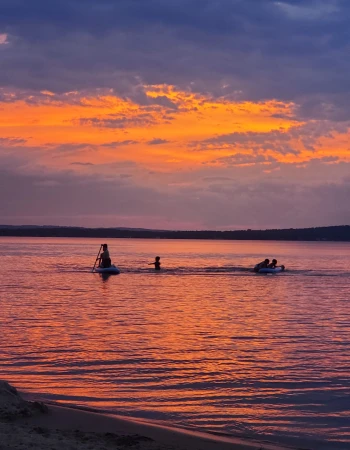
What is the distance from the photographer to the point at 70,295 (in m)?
32.5

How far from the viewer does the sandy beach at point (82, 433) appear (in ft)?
27.7

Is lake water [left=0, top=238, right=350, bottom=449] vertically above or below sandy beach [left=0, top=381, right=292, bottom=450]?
below

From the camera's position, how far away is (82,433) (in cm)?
916

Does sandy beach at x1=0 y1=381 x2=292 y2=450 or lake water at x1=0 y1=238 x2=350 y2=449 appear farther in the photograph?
lake water at x1=0 y1=238 x2=350 y2=449

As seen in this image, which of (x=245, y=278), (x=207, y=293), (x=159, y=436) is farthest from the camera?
(x=245, y=278)

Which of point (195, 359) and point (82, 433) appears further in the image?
point (195, 359)

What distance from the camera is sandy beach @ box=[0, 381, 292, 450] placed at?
8.45 meters

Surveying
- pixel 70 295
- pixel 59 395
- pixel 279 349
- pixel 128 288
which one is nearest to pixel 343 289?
pixel 128 288

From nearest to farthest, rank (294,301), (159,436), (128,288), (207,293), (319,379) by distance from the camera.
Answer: (159,436)
(319,379)
(294,301)
(207,293)
(128,288)

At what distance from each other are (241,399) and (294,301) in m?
19.9

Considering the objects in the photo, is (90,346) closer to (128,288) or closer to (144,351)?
(144,351)

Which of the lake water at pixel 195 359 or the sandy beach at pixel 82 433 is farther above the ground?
the sandy beach at pixel 82 433

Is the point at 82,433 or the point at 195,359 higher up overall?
the point at 82,433

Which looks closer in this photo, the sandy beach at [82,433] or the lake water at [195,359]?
the sandy beach at [82,433]
